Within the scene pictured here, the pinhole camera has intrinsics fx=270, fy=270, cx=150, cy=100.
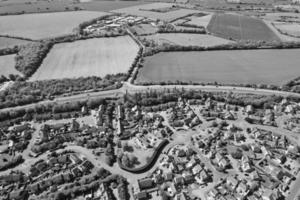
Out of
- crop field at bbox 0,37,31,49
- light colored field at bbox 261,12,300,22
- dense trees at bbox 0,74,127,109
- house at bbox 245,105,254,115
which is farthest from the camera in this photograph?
light colored field at bbox 261,12,300,22

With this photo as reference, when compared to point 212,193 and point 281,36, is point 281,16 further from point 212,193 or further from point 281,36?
point 212,193

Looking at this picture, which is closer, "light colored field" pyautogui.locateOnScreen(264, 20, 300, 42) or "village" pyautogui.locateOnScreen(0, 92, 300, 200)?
"village" pyautogui.locateOnScreen(0, 92, 300, 200)

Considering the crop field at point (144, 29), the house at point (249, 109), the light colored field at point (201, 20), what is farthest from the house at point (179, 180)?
the light colored field at point (201, 20)

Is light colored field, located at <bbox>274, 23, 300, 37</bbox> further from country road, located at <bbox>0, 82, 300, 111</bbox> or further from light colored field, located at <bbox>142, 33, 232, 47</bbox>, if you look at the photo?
country road, located at <bbox>0, 82, 300, 111</bbox>

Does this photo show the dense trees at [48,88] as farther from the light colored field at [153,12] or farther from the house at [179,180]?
the light colored field at [153,12]

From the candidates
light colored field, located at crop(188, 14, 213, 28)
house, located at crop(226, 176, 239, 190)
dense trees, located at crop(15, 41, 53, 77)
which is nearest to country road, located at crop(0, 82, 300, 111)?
dense trees, located at crop(15, 41, 53, 77)

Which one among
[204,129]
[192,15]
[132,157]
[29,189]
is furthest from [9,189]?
[192,15]
